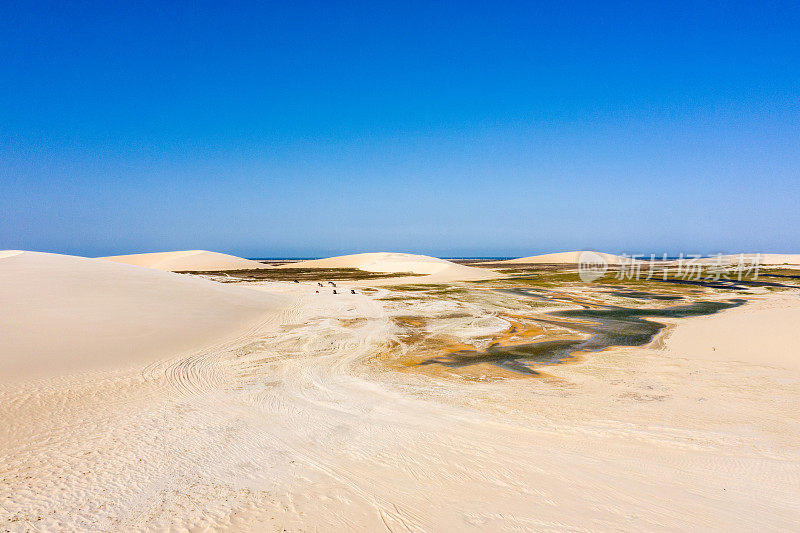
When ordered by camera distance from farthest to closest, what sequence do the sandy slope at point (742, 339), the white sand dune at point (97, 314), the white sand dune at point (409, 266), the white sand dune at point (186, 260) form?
the white sand dune at point (186, 260)
the white sand dune at point (409, 266)
the sandy slope at point (742, 339)
the white sand dune at point (97, 314)

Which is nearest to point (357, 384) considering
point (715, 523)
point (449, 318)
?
point (715, 523)

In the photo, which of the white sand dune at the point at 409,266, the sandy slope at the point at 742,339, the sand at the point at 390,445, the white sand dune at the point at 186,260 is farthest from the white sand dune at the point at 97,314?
the white sand dune at the point at 186,260

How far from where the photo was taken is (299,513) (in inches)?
195

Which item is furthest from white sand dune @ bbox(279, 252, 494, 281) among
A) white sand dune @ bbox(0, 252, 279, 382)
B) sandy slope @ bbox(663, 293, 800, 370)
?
white sand dune @ bbox(0, 252, 279, 382)

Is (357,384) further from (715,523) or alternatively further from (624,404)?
(715,523)

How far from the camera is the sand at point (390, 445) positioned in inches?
196

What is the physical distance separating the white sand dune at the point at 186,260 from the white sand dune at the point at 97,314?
6673 centimetres

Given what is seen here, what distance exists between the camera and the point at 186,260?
9056 cm

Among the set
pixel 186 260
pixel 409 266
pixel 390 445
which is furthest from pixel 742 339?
pixel 186 260

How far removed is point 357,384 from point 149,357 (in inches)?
283

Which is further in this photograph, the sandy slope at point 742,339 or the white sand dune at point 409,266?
the white sand dune at point 409,266

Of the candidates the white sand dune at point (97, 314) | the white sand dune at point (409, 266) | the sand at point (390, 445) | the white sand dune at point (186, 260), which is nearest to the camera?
the sand at point (390, 445)

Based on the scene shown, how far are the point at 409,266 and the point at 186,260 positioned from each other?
53.4 metres

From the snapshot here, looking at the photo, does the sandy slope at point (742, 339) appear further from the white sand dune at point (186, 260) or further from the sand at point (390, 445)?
the white sand dune at point (186, 260)
